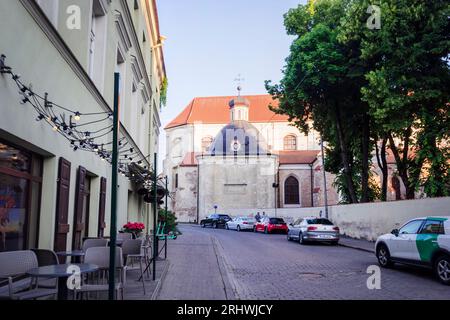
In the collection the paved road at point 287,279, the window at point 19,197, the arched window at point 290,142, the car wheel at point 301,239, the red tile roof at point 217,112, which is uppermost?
the red tile roof at point 217,112

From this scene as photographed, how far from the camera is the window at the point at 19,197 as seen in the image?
6.64 meters

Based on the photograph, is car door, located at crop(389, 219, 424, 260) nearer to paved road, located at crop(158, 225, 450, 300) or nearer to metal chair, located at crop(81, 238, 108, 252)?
paved road, located at crop(158, 225, 450, 300)

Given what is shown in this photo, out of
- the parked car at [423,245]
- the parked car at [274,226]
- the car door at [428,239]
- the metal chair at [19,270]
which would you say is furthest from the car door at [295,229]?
the metal chair at [19,270]

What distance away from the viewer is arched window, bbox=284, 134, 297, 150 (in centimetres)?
6259

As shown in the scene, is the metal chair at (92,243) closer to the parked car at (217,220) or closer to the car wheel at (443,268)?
the car wheel at (443,268)

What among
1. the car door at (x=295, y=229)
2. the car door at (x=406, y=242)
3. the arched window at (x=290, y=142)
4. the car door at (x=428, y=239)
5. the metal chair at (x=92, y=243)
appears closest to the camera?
the metal chair at (x=92, y=243)

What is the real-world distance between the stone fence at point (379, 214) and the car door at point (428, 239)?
6804mm

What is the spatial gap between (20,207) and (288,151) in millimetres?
53578

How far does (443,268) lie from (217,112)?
58.5 m

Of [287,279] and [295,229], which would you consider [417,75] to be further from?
[287,279]

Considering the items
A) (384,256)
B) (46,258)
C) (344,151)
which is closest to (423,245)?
(384,256)

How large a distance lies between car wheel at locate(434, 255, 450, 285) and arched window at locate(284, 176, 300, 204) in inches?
1726

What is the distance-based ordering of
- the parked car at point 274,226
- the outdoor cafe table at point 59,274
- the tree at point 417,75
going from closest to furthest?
the outdoor cafe table at point 59,274 → the tree at point 417,75 → the parked car at point 274,226
